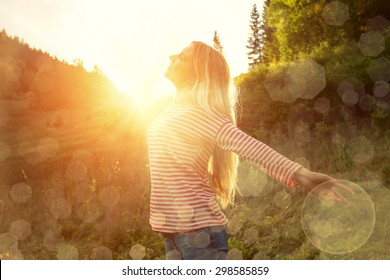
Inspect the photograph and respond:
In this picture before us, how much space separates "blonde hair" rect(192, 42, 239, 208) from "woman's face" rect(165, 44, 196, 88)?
1.4 inches

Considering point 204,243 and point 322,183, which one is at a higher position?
point 322,183

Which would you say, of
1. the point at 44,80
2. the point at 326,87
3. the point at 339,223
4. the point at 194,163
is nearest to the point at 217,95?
the point at 194,163

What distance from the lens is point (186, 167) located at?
7.40 feet

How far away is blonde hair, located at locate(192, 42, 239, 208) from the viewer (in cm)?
238

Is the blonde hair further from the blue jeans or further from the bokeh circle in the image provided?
the bokeh circle

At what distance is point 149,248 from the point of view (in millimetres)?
6586

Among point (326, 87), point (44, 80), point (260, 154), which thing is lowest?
point (260, 154)

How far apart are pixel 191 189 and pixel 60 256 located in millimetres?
5036

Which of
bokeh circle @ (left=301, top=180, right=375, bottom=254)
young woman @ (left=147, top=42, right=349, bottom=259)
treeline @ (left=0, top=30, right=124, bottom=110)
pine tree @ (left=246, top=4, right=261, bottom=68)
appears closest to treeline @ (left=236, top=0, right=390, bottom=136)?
bokeh circle @ (left=301, top=180, right=375, bottom=254)

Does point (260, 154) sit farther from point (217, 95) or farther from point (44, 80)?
point (44, 80)

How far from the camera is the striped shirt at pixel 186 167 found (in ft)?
7.29

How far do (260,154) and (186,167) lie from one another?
0.38 metres

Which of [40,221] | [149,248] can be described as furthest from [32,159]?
[149,248]
